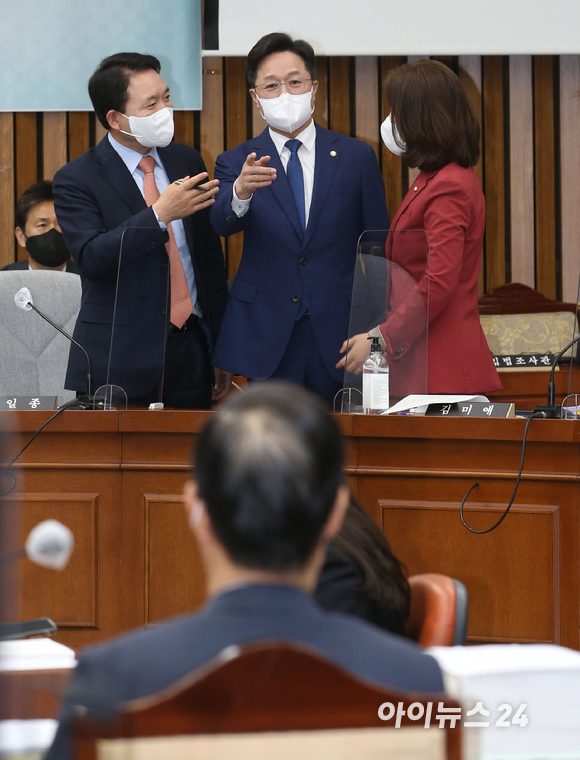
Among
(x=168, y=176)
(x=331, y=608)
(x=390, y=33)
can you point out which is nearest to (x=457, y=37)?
(x=390, y=33)

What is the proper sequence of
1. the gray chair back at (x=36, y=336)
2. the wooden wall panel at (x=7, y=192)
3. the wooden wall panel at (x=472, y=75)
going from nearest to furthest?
the gray chair back at (x=36, y=336) < the wooden wall panel at (x=472, y=75) < the wooden wall panel at (x=7, y=192)

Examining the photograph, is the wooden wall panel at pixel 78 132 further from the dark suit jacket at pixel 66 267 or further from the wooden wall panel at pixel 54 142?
the dark suit jacket at pixel 66 267

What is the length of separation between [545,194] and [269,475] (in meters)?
4.31

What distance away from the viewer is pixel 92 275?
110 inches

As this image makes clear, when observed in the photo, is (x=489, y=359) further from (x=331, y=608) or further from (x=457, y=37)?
(x=457, y=37)

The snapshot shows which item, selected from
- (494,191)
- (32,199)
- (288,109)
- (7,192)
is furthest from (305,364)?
(7,192)

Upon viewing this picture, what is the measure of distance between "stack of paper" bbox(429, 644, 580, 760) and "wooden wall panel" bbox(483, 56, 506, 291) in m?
4.03

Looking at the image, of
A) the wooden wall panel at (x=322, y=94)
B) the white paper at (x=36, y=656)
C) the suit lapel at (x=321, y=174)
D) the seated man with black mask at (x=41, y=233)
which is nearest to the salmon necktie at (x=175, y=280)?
the suit lapel at (x=321, y=174)

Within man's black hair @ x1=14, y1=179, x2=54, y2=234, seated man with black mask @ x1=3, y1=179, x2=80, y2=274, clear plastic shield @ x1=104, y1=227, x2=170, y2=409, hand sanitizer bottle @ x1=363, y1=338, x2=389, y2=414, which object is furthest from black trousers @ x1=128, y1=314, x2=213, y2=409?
man's black hair @ x1=14, y1=179, x2=54, y2=234

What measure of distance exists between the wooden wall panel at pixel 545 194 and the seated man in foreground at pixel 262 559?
415 cm

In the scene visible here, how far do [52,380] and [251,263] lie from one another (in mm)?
889

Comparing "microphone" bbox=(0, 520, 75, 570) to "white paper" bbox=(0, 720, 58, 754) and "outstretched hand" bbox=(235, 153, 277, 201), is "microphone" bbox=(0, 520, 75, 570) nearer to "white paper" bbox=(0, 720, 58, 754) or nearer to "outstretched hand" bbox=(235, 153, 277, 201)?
"white paper" bbox=(0, 720, 58, 754)

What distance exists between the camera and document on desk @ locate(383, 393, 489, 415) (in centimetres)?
232

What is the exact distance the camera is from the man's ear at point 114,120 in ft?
9.90
